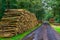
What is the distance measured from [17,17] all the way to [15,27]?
246 centimetres

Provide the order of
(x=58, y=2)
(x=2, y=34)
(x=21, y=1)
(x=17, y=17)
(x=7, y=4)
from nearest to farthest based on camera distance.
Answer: (x=2, y=34)
(x=17, y=17)
(x=7, y=4)
(x=58, y=2)
(x=21, y=1)

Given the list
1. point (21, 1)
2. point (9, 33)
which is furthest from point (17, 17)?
point (21, 1)

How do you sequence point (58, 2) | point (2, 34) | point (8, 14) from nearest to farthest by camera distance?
point (2, 34) < point (8, 14) < point (58, 2)

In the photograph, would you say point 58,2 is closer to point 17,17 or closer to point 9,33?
point 17,17

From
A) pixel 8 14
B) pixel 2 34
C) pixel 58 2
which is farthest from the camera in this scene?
pixel 58 2

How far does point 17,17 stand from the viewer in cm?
2253

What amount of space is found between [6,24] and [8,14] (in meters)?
3.54

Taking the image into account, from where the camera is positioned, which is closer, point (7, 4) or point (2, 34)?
point (2, 34)

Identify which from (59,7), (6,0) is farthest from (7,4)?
(59,7)

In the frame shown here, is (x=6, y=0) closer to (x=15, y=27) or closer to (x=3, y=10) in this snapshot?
(x=3, y=10)

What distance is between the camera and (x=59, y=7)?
3384 centimetres

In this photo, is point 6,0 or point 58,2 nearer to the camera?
point 6,0

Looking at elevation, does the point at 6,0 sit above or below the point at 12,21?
above

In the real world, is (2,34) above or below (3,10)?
below
